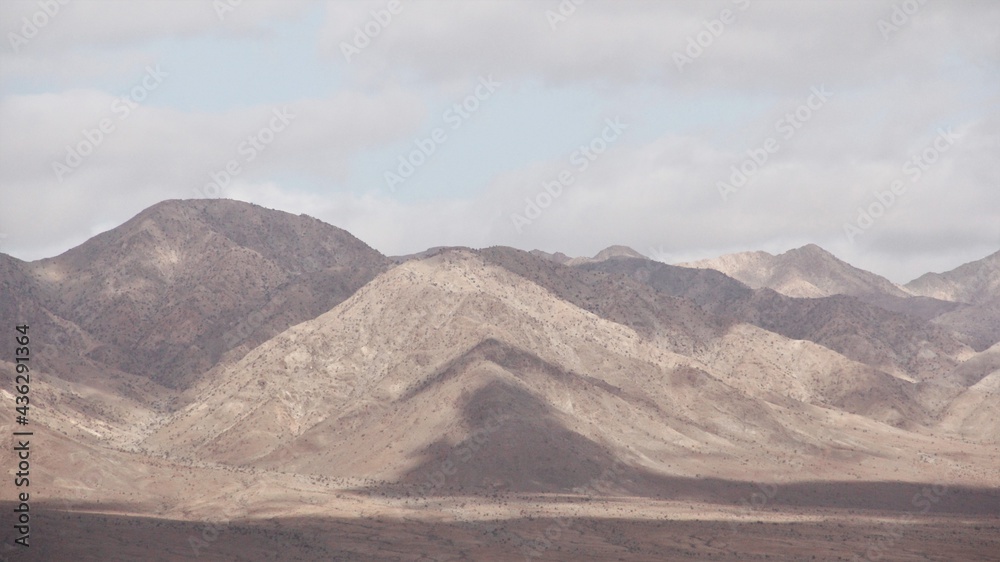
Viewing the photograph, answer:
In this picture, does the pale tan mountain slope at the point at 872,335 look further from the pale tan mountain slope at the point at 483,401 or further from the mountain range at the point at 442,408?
the pale tan mountain slope at the point at 483,401

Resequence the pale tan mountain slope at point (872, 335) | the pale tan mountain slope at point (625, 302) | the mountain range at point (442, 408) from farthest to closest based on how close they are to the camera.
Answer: the pale tan mountain slope at point (872, 335) < the pale tan mountain slope at point (625, 302) < the mountain range at point (442, 408)

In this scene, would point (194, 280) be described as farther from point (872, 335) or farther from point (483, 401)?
point (872, 335)

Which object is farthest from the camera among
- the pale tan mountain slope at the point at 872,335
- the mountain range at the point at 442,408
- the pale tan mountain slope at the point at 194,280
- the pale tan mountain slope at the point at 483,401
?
the pale tan mountain slope at the point at 872,335

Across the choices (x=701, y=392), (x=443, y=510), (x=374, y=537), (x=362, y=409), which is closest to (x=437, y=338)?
(x=362, y=409)

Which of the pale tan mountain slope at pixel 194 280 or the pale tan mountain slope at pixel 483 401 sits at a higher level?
the pale tan mountain slope at pixel 194 280

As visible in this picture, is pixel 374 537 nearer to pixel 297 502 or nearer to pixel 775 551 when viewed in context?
pixel 297 502

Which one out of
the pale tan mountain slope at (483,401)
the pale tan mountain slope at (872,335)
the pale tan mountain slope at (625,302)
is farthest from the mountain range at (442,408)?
the pale tan mountain slope at (872,335)
